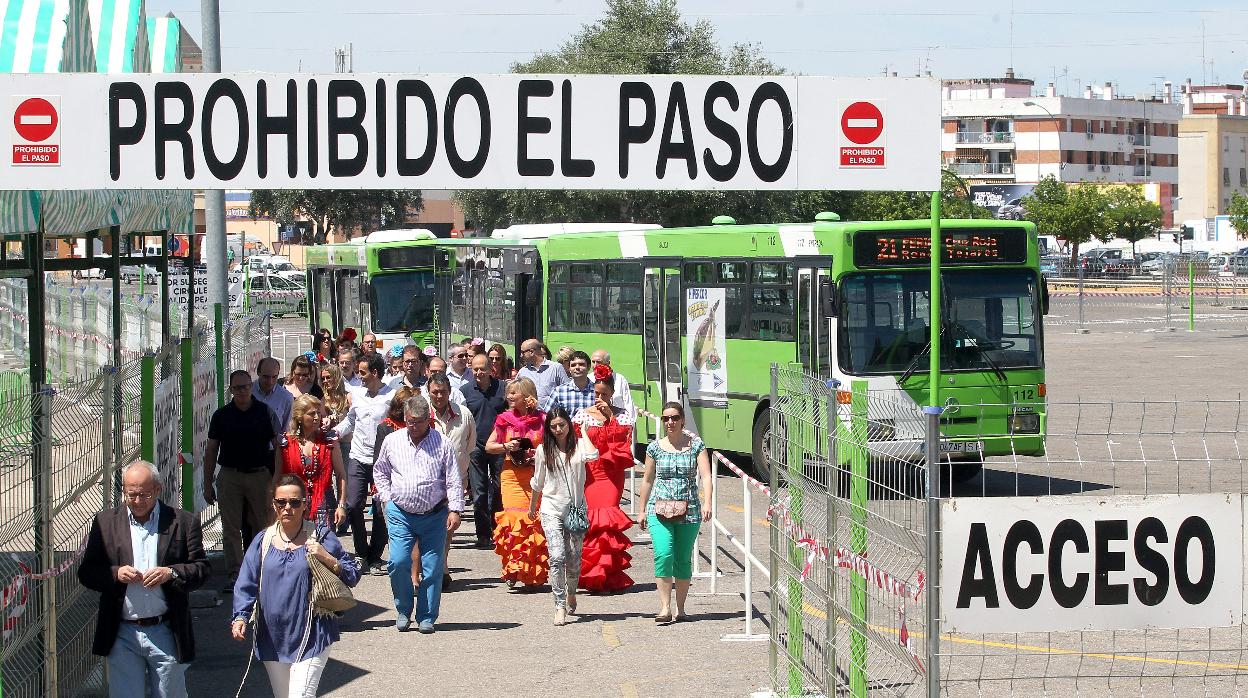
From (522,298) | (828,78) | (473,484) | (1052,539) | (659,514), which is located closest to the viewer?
(1052,539)

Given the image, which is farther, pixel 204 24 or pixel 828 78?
pixel 204 24

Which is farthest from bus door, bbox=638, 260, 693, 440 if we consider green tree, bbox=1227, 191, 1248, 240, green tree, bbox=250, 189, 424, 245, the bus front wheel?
green tree, bbox=1227, 191, 1248, 240

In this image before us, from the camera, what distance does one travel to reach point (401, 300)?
30.7m

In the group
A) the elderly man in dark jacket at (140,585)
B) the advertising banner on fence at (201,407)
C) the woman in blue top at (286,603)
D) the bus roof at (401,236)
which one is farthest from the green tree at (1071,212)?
the elderly man in dark jacket at (140,585)

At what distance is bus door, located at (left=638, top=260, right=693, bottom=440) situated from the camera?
20.6 meters

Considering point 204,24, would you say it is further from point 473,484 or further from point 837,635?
point 837,635

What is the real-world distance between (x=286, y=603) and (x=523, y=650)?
3107 millimetres

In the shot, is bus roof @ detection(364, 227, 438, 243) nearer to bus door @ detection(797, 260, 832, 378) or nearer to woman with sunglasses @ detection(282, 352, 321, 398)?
bus door @ detection(797, 260, 832, 378)

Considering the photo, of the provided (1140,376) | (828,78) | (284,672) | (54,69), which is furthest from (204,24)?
(1140,376)

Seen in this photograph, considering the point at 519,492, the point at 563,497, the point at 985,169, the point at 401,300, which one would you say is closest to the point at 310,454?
the point at 563,497

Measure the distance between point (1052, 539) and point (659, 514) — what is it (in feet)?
17.3

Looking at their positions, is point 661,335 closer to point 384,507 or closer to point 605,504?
point 605,504

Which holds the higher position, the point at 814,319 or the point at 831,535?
the point at 814,319

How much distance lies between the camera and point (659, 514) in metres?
11.1
